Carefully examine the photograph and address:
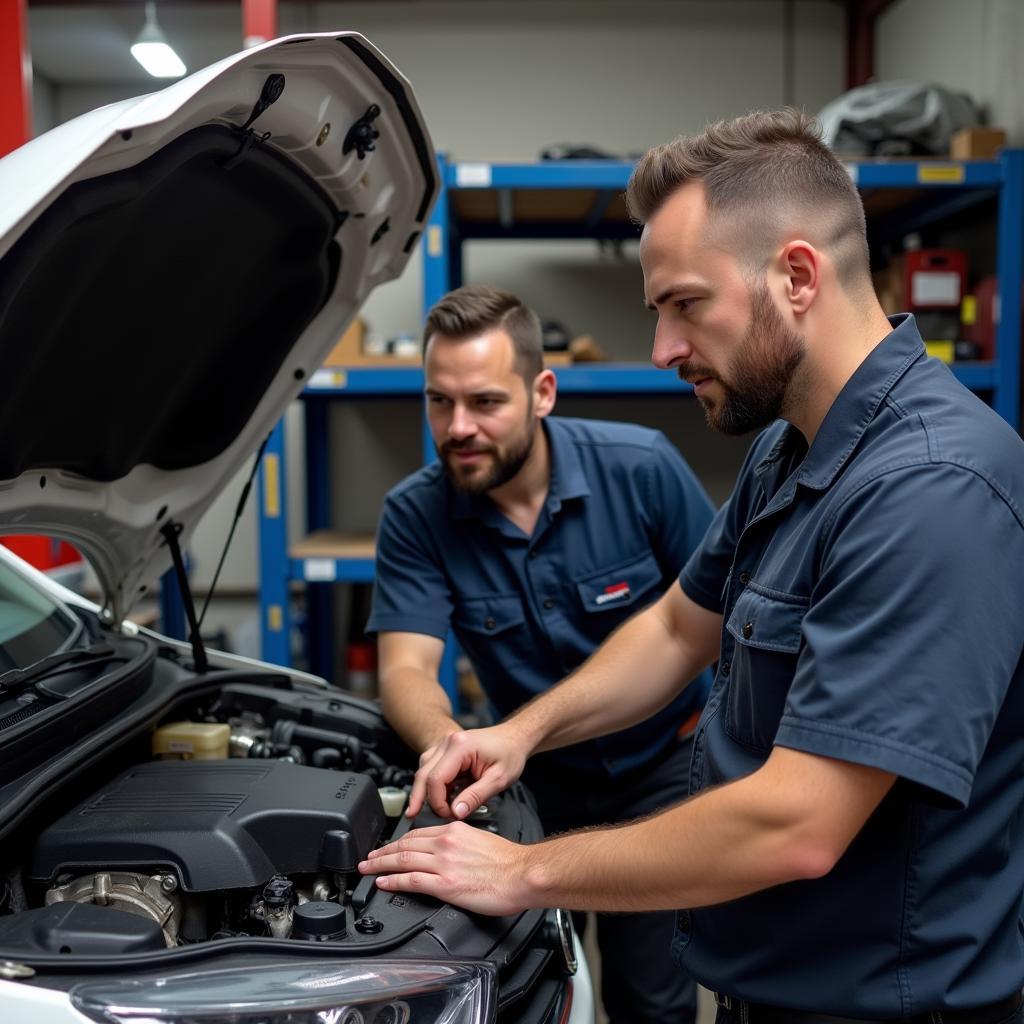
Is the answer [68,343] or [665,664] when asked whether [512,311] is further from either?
[68,343]

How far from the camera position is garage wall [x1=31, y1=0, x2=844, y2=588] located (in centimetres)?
482

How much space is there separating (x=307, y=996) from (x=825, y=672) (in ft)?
1.80

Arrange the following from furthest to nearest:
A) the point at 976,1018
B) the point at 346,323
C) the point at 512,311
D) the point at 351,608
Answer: the point at 351,608, the point at 512,311, the point at 346,323, the point at 976,1018

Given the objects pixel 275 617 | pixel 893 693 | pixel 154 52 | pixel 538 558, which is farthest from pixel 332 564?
pixel 893 693

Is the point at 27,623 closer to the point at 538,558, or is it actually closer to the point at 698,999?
the point at 538,558

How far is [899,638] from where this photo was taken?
0.90 metres

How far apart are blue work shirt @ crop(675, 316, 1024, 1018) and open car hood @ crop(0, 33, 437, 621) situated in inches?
30.3

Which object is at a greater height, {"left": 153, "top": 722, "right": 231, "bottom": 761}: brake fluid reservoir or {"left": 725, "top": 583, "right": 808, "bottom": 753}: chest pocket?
{"left": 725, "top": 583, "right": 808, "bottom": 753}: chest pocket

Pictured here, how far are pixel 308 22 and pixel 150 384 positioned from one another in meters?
4.04

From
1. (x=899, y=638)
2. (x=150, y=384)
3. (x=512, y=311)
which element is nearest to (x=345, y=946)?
(x=899, y=638)

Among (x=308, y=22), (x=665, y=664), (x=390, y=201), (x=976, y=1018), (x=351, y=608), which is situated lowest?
(x=351, y=608)

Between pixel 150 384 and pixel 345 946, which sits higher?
pixel 150 384

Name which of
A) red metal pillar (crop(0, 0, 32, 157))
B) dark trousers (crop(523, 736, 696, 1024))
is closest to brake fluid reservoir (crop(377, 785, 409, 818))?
dark trousers (crop(523, 736, 696, 1024))

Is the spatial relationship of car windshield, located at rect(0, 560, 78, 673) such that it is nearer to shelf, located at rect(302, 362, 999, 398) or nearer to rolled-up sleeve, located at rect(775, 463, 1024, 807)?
rolled-up sleeve, located at rect(775, 463, 1024, 807)
